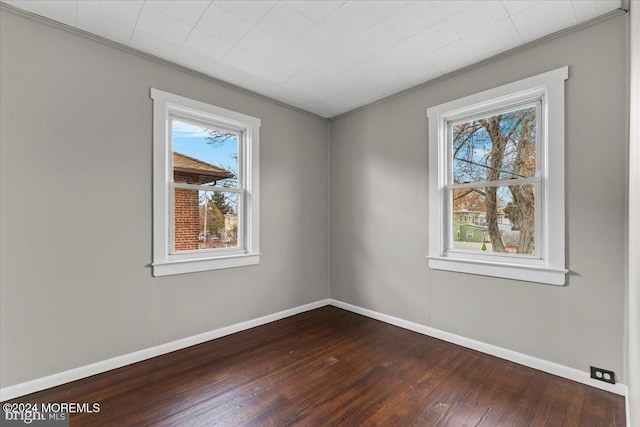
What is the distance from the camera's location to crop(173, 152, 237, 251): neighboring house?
2949mm

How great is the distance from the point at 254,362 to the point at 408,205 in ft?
7.29

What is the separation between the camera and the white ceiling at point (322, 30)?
2080 millimetres

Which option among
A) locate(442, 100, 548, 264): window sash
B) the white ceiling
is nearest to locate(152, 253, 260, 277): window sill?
the white ceiling

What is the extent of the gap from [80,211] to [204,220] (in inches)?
41.2

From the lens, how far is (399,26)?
2.29 metres

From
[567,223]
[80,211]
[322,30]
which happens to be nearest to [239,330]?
[80,211]

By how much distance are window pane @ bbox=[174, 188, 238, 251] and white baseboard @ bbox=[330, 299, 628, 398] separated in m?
2.03

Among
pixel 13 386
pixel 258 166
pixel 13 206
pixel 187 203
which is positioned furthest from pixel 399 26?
pixel 13 386

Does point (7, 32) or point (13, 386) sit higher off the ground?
point (7, 32)

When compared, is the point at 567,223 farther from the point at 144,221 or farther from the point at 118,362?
the point at 118,362

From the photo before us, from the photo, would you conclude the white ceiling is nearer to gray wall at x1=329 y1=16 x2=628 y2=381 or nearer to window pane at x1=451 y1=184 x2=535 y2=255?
gray wall at x1=329 y1=16 x2=628 y2=381

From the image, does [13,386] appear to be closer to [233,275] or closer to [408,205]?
[233,275]

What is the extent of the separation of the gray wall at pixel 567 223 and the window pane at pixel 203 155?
5.11 ft

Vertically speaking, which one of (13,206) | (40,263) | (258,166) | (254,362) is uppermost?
(258,166)
